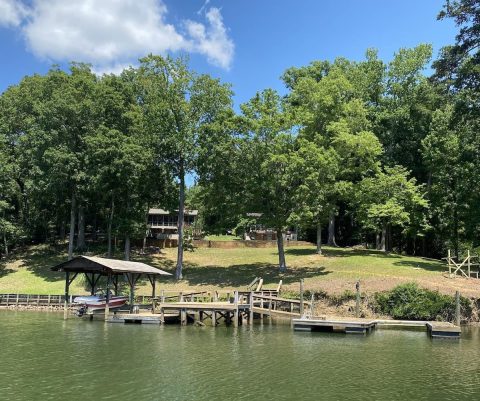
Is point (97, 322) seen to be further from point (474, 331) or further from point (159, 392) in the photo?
point (474, 331)

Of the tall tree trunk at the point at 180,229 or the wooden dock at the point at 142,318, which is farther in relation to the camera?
the tall tree trunk at the point at 180,229

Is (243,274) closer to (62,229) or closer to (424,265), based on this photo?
(424,265)

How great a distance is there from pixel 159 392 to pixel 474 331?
73.0 feet

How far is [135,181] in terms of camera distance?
4912 cm

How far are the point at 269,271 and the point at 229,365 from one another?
2725 cm

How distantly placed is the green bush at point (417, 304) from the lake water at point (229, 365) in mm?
3473

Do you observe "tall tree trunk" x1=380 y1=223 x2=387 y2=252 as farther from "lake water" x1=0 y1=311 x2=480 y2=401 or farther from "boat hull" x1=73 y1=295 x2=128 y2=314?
"boat hull" x1=73 y1=295 x2=128 y2=314

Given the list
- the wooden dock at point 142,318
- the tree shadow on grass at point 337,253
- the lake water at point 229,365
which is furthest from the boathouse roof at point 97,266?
the tree shadow on grass at point 337,253

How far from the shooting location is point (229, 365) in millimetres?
19391

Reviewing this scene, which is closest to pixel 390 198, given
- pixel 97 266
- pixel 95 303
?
pixel 95 303

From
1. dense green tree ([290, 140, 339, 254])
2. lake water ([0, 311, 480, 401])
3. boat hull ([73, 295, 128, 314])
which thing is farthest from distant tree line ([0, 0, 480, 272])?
lake water ([0, 311, 480, 401])

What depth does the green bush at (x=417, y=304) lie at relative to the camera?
1264 inches

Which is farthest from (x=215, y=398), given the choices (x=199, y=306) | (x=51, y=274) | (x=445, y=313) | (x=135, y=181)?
(x=51, y=274)

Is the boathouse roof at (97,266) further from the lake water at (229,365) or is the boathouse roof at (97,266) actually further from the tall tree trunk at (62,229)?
the tall tree trunk at (62,229)
